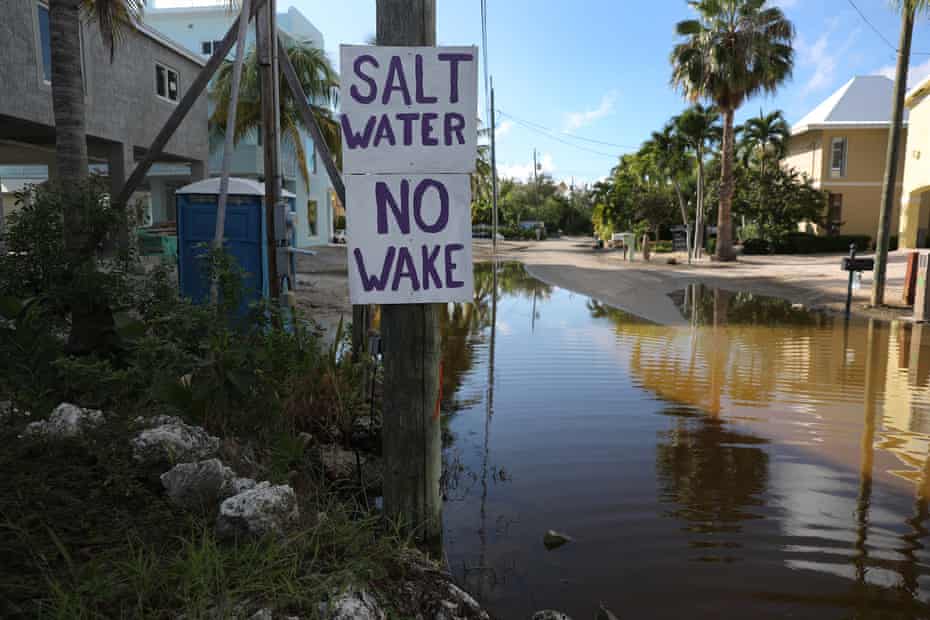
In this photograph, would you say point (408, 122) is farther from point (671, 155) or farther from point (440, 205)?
point (671, 155)

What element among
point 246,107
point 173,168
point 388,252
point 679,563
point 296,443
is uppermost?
point 246,107

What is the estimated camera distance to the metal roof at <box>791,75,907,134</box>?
36431 mm

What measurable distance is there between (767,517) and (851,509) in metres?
0.58

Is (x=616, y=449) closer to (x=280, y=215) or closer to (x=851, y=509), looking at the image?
(x=851, y=509)

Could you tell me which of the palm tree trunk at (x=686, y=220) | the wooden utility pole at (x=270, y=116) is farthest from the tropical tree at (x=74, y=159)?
the palm tree trunk at (x=686, y=220)

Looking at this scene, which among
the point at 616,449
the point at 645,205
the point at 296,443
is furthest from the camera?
the point at 645,205

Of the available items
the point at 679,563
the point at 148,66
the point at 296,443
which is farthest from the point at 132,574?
the point at 148,66

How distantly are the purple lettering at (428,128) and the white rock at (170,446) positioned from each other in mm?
1978

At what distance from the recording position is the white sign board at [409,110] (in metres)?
3.41

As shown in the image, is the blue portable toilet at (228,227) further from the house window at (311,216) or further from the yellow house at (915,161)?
the house window at (311,216)

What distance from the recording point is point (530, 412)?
6.88 metres

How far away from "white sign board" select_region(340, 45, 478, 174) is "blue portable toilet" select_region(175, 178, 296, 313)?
17.0ft

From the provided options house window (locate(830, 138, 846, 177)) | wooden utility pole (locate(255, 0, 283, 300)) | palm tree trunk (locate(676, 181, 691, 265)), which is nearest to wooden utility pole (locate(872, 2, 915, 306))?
wooden utility pole (locate(255, 0, 283, 300))

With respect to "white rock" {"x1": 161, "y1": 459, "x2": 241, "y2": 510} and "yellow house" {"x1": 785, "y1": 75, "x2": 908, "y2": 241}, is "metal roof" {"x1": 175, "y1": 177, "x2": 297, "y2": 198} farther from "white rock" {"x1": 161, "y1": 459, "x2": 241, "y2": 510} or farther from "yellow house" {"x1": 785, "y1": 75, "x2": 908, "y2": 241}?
"yellow house" {"x1": 785, "y1": 75, "x2": 908, "y2": 241}
